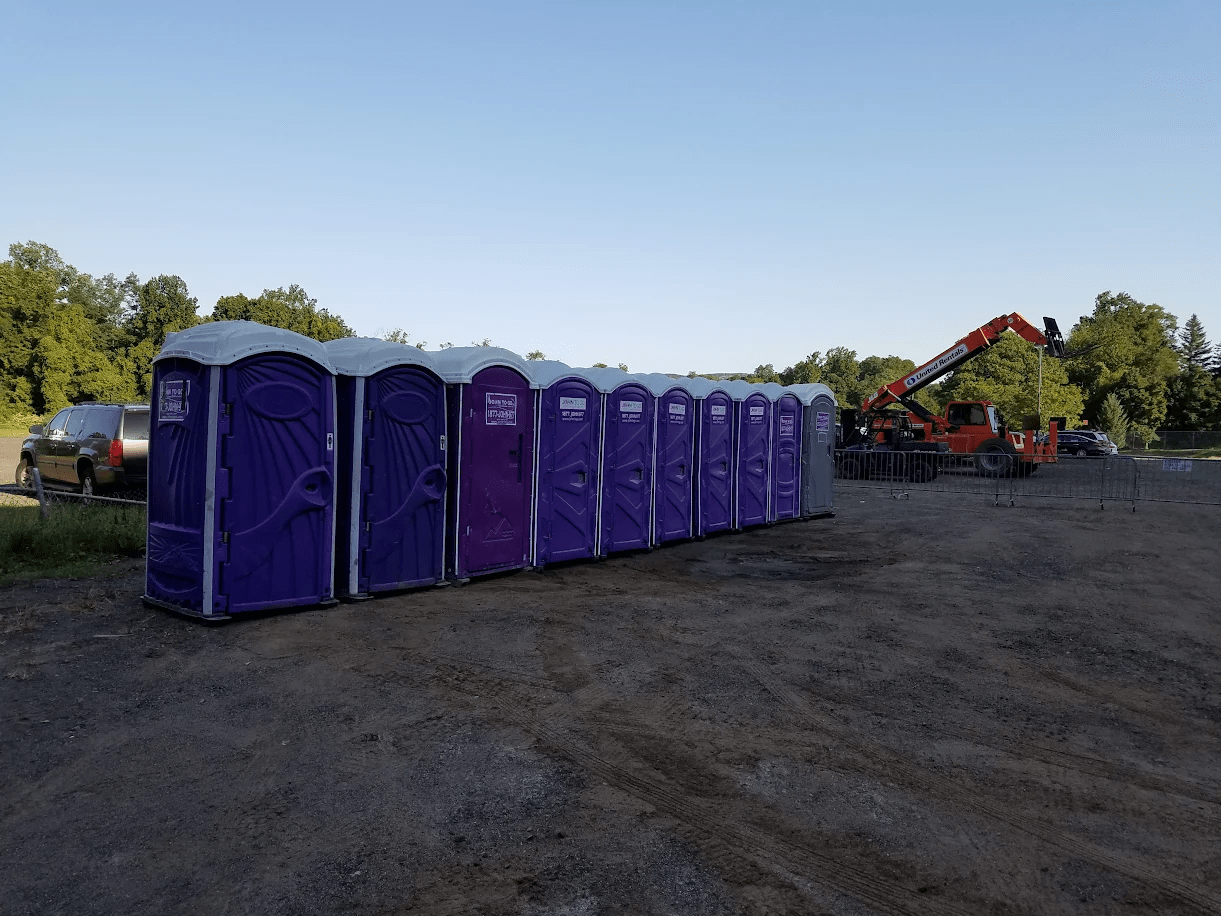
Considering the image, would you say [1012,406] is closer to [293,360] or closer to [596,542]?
[596,542]

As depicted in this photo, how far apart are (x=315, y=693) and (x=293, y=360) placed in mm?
3167

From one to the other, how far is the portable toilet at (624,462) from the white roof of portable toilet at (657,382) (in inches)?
3.1

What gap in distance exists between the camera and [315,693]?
518 centimetres

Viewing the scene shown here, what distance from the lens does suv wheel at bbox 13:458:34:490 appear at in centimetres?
1375

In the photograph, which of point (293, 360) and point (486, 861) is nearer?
point (486, 861)

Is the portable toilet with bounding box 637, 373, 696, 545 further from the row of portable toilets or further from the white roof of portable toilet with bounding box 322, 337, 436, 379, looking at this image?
the white roof of portable toilet with bounding box 322, 337, 436, 379

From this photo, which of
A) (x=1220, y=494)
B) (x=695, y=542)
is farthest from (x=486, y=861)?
(x=1220, y=494)

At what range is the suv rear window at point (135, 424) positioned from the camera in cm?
1186

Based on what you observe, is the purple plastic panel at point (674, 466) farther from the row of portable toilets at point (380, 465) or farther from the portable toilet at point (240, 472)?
the portable toilet at point (240, 472)

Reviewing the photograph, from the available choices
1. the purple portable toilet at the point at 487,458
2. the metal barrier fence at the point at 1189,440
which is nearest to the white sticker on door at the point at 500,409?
the purple portable toilet at the point at 487,458

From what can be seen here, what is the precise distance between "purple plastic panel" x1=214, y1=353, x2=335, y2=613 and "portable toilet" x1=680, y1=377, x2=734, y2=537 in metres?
5.85

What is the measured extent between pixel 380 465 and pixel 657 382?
4.57m

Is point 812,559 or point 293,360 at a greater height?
point 293,360

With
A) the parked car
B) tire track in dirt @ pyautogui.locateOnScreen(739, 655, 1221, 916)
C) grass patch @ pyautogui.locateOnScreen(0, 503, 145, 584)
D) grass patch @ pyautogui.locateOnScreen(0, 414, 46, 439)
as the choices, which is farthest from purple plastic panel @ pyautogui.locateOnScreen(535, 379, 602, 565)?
grass patch @ pyautogui.locateOnScreen(0, 414, 46, 439)
